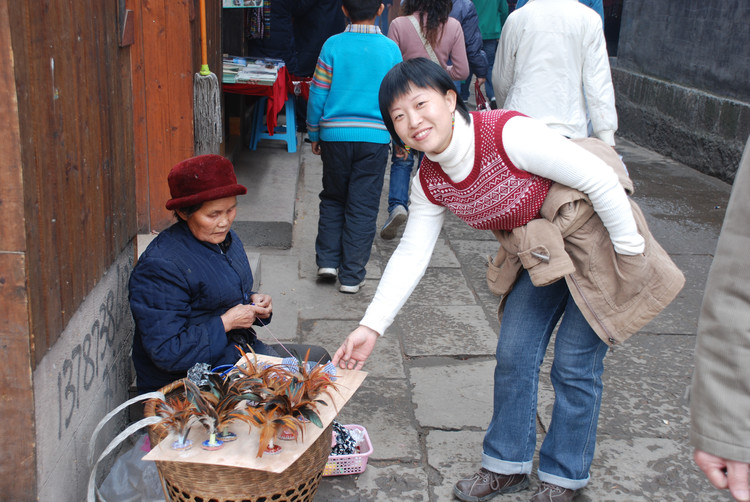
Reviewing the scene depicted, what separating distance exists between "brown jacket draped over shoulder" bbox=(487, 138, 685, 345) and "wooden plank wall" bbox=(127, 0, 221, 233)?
2.63 metres

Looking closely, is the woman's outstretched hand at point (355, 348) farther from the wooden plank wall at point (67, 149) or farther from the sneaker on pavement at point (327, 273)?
the sneaker on pavement at point (327, 273)

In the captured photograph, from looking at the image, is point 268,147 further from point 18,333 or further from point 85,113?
point 18,333

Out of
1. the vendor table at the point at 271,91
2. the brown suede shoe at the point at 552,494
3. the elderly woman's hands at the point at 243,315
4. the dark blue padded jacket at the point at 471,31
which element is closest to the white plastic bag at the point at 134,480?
the elderly woman's hands at the point at 243,315

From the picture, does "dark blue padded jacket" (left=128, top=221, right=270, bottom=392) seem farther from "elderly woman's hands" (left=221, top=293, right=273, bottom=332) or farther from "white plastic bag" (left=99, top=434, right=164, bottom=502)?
"white plastic bag" (left=99, top=434, right=164, bottom=502)

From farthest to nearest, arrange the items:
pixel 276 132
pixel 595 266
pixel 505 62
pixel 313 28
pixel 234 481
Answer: pixel 276 132 → pixel 313 28 → pixel 505 62 → pixel 595 266 → pixel 234 481

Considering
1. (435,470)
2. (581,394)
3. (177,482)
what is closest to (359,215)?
(435,470)

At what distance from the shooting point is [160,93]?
14.3ft

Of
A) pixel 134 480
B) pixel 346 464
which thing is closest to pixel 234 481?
pixel 134 480

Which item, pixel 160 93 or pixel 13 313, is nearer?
pixel 13 313

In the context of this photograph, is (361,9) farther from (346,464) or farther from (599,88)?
(346,464)

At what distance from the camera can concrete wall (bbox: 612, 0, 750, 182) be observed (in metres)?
7.69

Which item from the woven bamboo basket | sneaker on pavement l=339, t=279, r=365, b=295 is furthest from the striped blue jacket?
the woven bamboo basket

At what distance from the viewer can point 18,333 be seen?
1820 mm

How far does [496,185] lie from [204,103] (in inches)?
103
